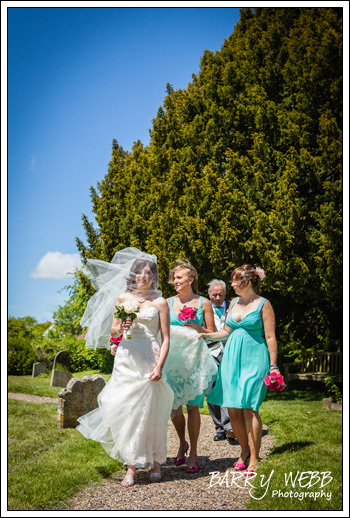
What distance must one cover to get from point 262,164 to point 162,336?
24.1 ft

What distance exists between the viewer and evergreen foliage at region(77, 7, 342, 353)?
10.6m

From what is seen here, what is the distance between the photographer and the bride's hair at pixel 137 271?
511cm

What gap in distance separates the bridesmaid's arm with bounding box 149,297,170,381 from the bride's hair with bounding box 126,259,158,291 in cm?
35

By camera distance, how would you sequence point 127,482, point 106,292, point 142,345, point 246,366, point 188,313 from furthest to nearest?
point 106,292, point 188,313, point 246,366, point 142,345, point 127,482

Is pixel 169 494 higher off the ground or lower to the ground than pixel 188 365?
lower

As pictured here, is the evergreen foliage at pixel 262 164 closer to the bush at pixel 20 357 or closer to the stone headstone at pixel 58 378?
the stone headstone at pixel 58 378

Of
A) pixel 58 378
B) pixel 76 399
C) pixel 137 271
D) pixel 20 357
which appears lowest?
pixel 20 357

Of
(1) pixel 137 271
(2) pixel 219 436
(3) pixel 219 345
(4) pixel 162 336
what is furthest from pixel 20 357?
(4) pixel 162 336

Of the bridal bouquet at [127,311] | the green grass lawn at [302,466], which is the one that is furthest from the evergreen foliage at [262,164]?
the bridal bouquet at [127,311]

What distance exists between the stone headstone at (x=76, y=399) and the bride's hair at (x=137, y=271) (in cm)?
372

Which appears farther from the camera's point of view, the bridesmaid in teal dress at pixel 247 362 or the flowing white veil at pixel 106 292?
the flowing white veil at pixel 106 292

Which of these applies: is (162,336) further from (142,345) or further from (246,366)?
(246,366)

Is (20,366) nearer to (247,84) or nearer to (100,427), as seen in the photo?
(247,84)

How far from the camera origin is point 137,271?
16.7 feet
